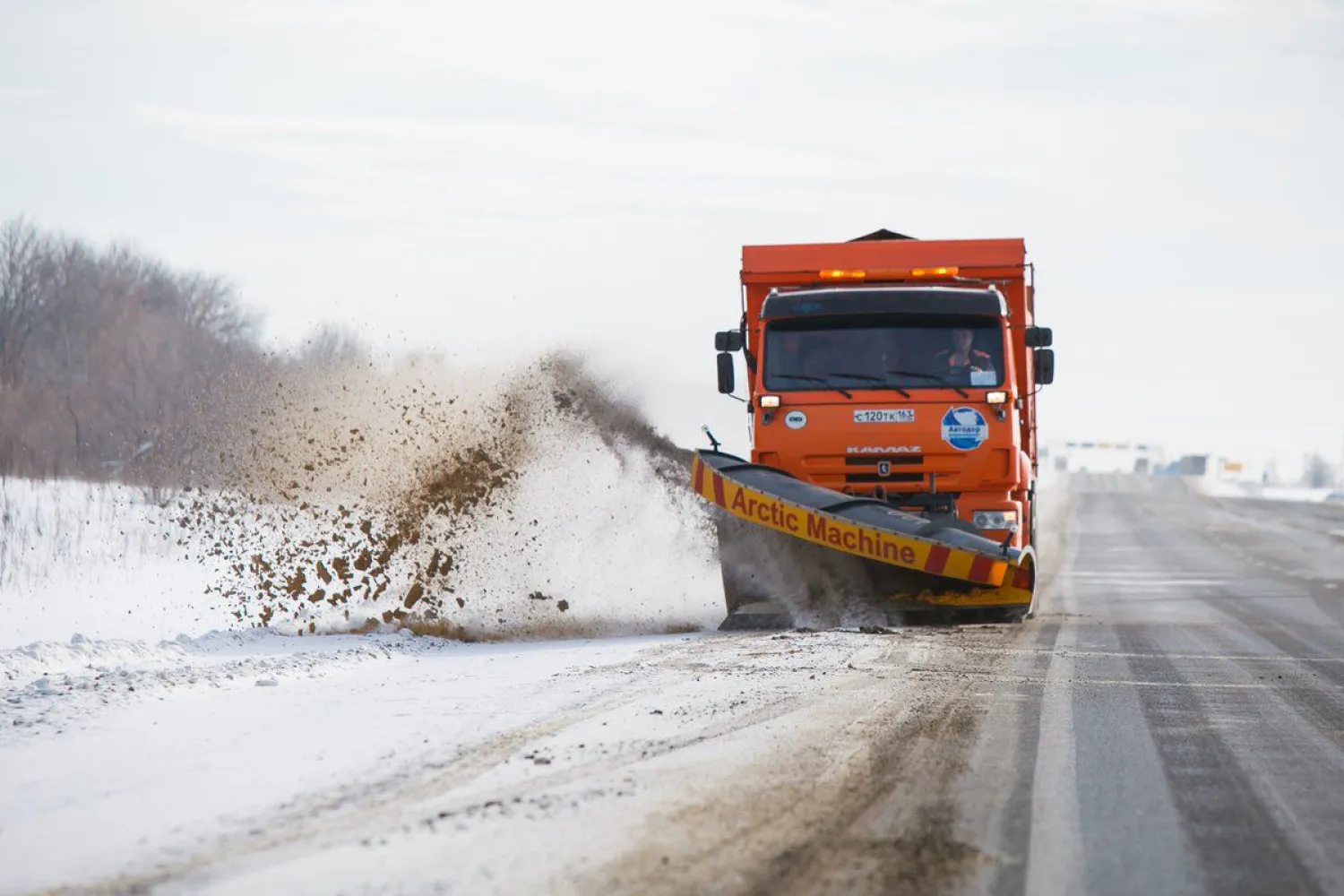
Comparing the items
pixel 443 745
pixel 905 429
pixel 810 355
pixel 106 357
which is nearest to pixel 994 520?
pixel 905 429

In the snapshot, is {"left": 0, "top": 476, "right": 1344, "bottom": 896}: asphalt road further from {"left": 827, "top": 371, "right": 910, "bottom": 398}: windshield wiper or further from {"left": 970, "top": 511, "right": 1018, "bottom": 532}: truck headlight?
Answer: {"left": 827, "top": 371, "right": 910, "bottom": 398}: windshield wiper

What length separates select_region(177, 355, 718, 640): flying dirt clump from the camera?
44.0 ft

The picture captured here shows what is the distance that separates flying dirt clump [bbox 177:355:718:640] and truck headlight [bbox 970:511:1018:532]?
98.5 inches

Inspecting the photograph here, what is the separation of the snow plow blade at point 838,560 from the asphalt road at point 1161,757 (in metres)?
0.61

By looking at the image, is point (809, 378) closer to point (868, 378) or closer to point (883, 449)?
point (868, 378)

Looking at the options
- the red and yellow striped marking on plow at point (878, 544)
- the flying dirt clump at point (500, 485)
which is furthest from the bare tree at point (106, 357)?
the red and yellow striped marking on plow at point (878, 544)

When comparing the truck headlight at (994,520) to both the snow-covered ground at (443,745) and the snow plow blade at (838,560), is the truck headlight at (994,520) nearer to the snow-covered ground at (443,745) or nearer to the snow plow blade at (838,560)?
the snow plow blade at (838,560)

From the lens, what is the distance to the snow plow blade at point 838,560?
1145 centimetres

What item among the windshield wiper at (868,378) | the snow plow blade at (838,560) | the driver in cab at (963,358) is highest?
the driver in cab at (963,358)

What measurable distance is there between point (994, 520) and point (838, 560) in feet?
4.34

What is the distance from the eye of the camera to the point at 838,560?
12.5m

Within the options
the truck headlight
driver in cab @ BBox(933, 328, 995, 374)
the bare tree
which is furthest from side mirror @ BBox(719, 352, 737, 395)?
the bare tree

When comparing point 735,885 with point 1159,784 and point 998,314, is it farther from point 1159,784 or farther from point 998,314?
point 998,314

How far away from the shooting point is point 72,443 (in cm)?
4450
